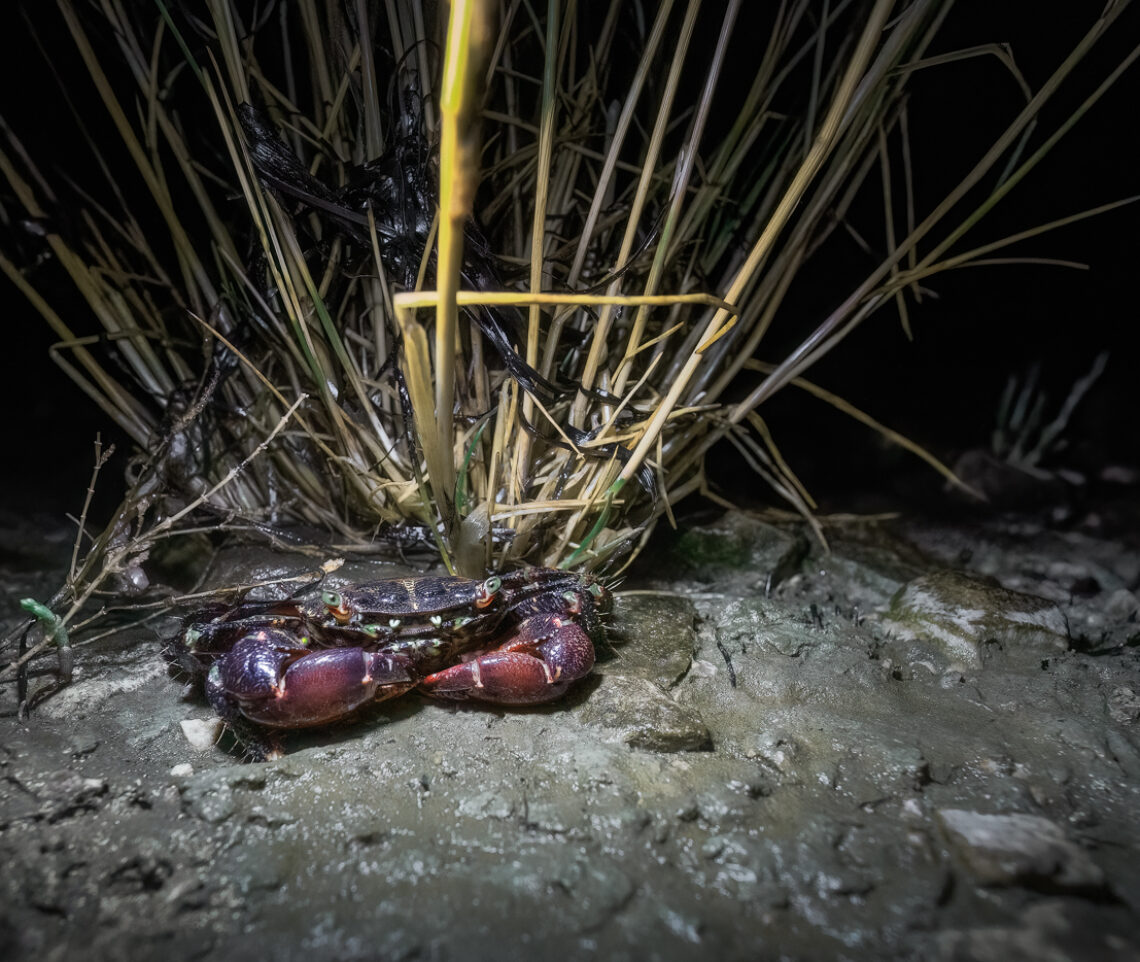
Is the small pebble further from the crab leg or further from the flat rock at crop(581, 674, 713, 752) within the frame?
the flat rock at crop(581, 674, 713, 752)

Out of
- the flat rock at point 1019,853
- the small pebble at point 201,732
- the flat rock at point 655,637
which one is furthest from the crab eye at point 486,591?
the flat rock at point 1019,853

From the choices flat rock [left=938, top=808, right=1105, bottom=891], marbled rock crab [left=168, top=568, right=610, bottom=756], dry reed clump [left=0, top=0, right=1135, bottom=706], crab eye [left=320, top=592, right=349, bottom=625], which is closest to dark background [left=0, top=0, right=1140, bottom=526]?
dry reed clump [left=0, top=0, right=1135, bottom=706]

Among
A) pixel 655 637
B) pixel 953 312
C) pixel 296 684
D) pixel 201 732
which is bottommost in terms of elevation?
pixel 655 637

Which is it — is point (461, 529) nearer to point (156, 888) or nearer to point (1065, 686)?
point (156, 888)

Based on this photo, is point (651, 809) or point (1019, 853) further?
point (651, 809)

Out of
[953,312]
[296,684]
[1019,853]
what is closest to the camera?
[1019,853]

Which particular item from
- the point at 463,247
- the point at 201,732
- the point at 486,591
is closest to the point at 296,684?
the point at 201,732

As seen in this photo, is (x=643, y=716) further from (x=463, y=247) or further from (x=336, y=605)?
(x=463, y=247)
